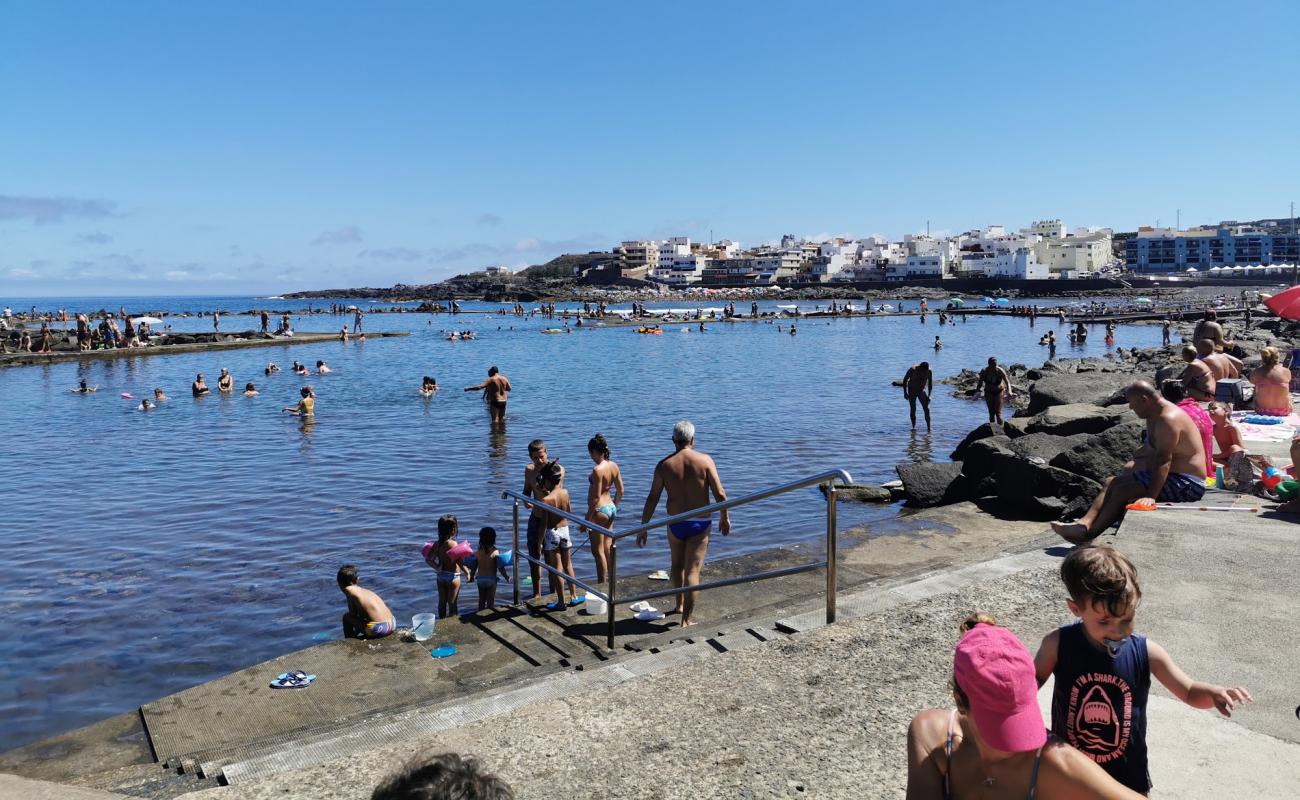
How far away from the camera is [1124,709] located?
3201 millimetres

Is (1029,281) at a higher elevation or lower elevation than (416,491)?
higher

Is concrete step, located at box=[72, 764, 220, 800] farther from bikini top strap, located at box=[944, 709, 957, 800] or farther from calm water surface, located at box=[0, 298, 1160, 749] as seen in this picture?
bikini top strap, located at box=[944, 709, 957, 800]

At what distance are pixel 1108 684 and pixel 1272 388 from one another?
11.9 m

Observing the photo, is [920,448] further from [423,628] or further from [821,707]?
[821,707]

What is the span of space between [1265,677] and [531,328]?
77.3 m

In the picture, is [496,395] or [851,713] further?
[496,395]

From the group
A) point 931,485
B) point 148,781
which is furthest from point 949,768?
point 931,485

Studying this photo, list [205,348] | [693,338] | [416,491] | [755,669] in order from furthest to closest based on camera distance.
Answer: [693,338], [205,348], [416,491], [755,669]

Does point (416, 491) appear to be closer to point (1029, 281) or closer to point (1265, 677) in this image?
point (1265, 677)

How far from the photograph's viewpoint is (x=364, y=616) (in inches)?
295

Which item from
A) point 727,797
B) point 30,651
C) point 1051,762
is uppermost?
point 1051,762

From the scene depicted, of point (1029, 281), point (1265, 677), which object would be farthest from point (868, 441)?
point (1029, 281)

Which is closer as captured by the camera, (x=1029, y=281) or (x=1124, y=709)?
(x=1124, y=709)

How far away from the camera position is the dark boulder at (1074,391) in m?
17.8
